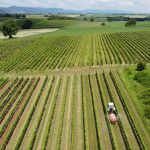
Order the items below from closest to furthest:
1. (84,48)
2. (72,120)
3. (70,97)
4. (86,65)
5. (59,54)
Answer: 1. (72,120)
2. (70,97)
3. (86,65)
4. (59,54)
5. (84,48)

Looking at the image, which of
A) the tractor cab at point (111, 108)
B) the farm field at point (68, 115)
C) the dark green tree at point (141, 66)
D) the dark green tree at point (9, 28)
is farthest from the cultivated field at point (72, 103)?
the dark green tree at point (9, 28)

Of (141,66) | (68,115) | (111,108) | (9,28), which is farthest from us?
(9,28)

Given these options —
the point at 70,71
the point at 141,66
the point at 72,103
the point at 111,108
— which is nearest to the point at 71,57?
the point at 70,71

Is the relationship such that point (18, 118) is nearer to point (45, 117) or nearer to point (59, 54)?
point (45, 117)

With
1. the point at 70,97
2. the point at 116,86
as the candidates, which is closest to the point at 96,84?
the point at 116,86

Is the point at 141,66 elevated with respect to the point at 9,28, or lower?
elevated

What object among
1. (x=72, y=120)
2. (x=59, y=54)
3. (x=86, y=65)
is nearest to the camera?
(x=72, y=120)

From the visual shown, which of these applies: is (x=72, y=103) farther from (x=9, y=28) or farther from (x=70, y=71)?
(x=9, y=28)

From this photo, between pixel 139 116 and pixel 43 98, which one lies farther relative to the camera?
pixel 43 98
